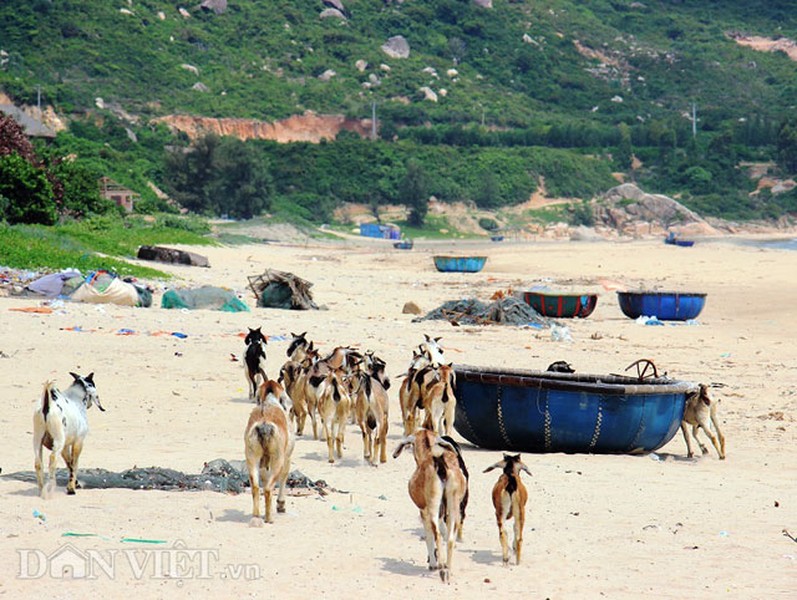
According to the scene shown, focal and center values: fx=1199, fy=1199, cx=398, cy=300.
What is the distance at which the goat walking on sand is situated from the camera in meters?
9.12

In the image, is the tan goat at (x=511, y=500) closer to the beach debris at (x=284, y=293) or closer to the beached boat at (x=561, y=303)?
the beach debris at (x=284, y=293)

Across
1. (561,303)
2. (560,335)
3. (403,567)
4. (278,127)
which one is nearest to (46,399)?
(403,567)

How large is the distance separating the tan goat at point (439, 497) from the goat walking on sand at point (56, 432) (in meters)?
2.96

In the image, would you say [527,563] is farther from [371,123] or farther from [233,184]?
[371,123]

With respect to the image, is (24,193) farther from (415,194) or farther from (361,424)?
(415,194)

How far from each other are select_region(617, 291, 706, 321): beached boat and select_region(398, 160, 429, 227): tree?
249 feet

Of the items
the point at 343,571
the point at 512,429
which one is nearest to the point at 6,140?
the point at 512,429

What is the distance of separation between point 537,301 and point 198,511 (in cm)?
1916

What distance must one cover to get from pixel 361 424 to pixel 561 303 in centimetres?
1651

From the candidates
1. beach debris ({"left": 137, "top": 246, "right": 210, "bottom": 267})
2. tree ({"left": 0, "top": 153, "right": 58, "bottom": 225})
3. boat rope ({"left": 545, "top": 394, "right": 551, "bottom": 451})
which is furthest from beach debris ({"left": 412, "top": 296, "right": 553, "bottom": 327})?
tree ({"left": 0, "top": 153, "right": 58, "bottom": 225})

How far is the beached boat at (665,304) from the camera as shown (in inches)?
1066

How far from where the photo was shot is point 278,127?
4899 inches

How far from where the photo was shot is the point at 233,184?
9250 centimetres

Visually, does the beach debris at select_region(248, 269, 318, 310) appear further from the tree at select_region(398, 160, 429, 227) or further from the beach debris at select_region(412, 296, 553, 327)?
the tree at select_region(398, 160, 429, 227)
